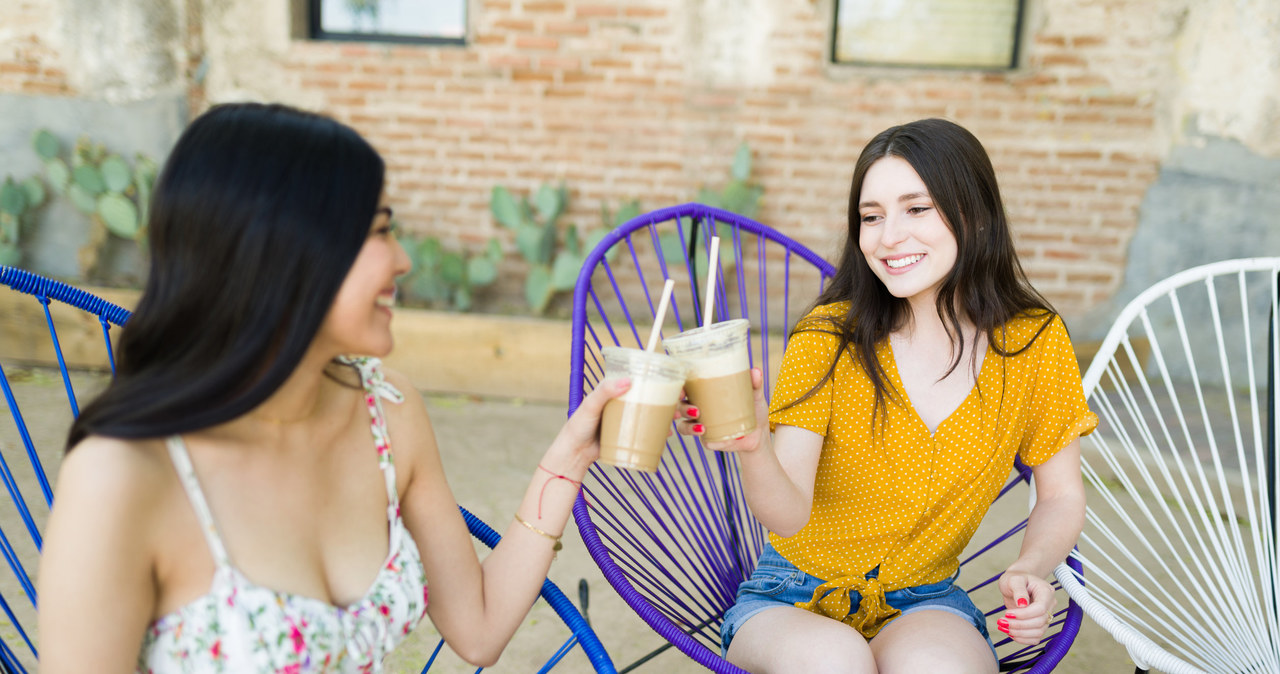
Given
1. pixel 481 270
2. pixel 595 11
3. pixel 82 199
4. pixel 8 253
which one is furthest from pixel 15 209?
pixel 595 11

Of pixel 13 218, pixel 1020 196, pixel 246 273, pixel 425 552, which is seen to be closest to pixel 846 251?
pixel 425 552

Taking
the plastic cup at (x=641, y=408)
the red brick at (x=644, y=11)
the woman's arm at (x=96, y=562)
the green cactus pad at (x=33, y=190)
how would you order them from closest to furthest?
the woman's arm at (x=96, y=562) → the plastic cup at (x=641, y=408) → the red brick at (x=644, y=11) → the green cactus pad at (x=33, y=190)

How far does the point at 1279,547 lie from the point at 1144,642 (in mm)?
494

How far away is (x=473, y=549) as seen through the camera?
1048 millimetres

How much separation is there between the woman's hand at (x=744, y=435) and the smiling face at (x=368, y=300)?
0.35 meters

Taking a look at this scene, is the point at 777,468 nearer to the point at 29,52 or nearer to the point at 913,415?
the point at 913,415

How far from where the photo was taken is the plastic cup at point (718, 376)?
1005 mm

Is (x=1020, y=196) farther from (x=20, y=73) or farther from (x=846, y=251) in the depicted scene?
(x=20, y=73)

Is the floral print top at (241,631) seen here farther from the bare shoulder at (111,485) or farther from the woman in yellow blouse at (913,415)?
the woman in yellow blouse at (913,415)

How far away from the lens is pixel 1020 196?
3.64m

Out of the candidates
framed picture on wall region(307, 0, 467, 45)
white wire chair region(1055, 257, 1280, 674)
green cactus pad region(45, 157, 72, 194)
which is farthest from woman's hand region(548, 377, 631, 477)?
green cactus pad region(45, 157, 72, 194)

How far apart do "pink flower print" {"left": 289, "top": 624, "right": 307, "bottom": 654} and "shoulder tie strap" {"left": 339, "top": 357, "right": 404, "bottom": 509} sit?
178 mm

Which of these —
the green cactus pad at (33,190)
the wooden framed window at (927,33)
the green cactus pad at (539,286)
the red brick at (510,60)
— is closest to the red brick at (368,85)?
the red brick at (510,60)

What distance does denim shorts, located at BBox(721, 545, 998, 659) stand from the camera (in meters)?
1.30
